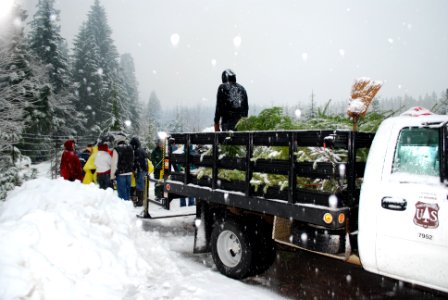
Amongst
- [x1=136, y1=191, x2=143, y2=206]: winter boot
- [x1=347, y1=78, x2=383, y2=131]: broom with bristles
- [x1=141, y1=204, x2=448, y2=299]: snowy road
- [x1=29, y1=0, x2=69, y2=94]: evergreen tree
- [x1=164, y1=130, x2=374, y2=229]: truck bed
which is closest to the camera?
[x1=164, y1=130, x2=374, y2=229]: truck bed

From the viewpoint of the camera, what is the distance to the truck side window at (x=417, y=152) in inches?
137

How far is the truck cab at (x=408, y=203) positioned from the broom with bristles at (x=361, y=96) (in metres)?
0.57

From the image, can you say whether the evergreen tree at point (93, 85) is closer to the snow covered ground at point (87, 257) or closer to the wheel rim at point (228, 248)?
the snow covered ground at point (87, 257)

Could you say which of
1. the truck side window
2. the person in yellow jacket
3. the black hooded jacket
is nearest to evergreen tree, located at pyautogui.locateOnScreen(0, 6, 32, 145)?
the person in yellow jacket

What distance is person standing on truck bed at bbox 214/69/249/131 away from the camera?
21.7ft

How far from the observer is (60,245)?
4.52 metres

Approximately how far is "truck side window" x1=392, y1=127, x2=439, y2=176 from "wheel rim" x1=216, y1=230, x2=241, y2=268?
248 cm

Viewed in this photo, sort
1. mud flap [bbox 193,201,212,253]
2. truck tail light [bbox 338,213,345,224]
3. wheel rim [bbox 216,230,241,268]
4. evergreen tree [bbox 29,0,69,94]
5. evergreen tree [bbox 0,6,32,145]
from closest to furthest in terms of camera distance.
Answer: truck tail light [bbox 338,213,345,224] → wheel rim [bbox 216,230,241,268] → mud flap [bbox 193,201,212,253] → evergreen tree [bbox 0,6,32,145] → evergreen tree [bbox 29,0,69,94]

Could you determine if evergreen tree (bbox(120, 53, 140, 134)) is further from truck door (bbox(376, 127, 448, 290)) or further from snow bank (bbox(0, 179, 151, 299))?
truck door (bbox(376, 127, 448, 290))

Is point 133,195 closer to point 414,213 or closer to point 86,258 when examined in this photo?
point 86,258

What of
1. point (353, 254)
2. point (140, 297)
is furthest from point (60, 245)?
point (353, 254)

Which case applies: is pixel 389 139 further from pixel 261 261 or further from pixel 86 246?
pixel 86 246

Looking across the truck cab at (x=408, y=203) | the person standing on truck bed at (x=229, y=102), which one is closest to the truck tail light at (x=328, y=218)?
the truck cab at (x=408, y=203)

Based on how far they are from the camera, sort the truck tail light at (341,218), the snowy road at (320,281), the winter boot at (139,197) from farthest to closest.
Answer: the winter boot at (139,197) → the snowy road at (320,281) → the truck tail light at (341,218)
